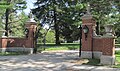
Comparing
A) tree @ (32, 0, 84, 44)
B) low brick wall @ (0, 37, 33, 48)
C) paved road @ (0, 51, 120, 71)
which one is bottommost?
paved road @ (0, 51, 120, 71)

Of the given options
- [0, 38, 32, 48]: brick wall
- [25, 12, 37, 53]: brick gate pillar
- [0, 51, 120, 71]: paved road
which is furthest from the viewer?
[0, 38, 32, 48]: brick wall

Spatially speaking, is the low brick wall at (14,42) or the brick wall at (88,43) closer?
the brick wall at (88,43)

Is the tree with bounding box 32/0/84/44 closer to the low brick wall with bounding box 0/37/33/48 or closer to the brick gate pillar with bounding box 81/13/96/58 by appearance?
the low brick wall with bounding box 0/37/33/48

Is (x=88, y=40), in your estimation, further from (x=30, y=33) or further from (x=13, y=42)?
(x=13, y=42)

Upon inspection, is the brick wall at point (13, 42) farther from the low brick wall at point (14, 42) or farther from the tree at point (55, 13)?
the tree at point (55, 13)

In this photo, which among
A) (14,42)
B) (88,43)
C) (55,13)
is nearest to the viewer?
(88,43)

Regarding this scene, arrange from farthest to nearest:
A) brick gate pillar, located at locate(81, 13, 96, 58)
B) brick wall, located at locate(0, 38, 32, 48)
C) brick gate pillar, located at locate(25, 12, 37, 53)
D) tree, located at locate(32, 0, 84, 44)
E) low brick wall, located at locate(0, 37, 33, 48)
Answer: tree, located at locate(32, 0, 84, 44) → brick wall, located at locate(0, 38, 32, 48) → low brick wall, located at locate(0, 37, 33, 48) → brick gate pillar, located at locate(25, 12, 37, 53) → brick gate pillar, located at locate(81, 13, 96, 58)

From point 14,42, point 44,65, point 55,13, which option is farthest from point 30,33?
point 55,13

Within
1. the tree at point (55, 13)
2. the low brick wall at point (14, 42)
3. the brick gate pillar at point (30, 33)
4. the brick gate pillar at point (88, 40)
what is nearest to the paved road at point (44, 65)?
the brick gate pillar at point (88, 40)

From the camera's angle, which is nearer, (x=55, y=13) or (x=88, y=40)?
(x=88, y=40)

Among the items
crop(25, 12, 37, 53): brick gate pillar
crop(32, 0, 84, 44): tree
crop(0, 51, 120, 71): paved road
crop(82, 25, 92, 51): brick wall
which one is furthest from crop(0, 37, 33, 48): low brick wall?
crop(32, 0, 84, 44): tree

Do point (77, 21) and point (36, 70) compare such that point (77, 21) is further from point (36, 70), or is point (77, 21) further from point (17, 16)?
point (36, 70)

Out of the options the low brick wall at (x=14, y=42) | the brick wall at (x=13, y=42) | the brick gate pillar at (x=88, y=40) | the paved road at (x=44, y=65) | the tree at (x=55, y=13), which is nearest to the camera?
the paved road at (x=44, y=65)

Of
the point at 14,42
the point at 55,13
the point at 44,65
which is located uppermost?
the point at 55,13
